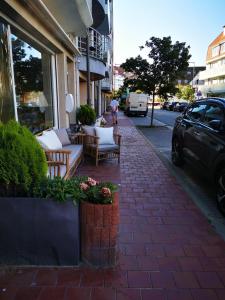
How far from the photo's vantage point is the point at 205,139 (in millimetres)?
4988

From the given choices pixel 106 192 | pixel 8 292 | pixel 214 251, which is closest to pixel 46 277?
pixel 8 292

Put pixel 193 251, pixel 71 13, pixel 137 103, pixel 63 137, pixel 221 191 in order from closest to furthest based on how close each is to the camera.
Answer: pixel 193 251
pixel 221 191
pixel 63 137
pixel 71 13
pixel 137 103

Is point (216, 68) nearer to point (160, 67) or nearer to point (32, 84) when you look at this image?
point (160, 67)

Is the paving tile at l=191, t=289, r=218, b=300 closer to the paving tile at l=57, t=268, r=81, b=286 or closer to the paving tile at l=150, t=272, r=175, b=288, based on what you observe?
the paving tile at l=150, t=272, r=175, b=288

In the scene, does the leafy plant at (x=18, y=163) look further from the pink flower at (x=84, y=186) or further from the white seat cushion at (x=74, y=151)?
the white seat cushion at (x=74, y=151)

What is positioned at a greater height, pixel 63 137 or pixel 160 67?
pixel 160 67

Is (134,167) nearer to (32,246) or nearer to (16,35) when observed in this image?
(16,35)

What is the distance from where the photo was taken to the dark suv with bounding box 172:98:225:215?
4.30 metres

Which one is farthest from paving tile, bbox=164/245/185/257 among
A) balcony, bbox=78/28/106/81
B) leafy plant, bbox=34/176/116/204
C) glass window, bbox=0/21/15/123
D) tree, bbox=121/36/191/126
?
tree, bbox=121/36/191/126

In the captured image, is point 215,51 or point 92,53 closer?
point 92,53

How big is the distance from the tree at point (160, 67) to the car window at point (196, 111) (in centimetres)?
958

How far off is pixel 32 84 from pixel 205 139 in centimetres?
385

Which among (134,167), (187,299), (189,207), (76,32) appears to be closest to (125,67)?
(76,32)

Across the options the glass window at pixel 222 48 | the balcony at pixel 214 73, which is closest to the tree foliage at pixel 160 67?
the balcony at pixel 214 73
